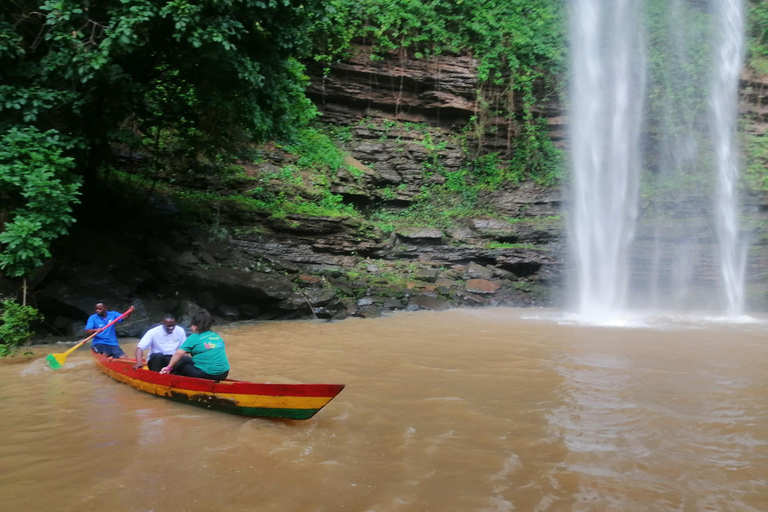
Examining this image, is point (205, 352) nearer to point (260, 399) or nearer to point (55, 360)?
point (260, 399)

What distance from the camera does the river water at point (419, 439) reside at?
3.58 m

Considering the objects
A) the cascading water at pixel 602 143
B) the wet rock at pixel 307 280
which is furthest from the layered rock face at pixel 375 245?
the cascading water at pixel 602 143

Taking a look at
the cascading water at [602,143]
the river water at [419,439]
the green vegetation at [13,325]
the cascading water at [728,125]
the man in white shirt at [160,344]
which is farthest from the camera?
the cascading water at [728,125]

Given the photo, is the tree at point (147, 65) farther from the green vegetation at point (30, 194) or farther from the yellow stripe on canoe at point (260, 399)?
the yellow stripe on canoe at point (260, 399)

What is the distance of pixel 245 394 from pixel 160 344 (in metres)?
2.34

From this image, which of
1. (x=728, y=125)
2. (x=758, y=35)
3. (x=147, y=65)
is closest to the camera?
(x=147, y=65)

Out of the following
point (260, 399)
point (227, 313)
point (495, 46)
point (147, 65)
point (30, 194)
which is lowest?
Result: point (227, 313)

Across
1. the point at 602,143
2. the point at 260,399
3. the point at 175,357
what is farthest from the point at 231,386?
the point at 602,143

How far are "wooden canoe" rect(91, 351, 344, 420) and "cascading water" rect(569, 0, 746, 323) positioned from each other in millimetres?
11842

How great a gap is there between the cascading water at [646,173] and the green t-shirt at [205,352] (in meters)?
11.8

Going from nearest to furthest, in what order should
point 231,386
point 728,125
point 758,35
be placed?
point 231,386
point 728,125
point 758,35

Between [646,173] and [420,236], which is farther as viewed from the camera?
[646,173]

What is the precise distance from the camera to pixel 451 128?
22062 mm

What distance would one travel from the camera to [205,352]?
5664 millimetres
